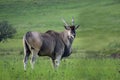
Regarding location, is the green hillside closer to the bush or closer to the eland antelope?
the bush

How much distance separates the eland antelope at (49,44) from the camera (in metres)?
17.8

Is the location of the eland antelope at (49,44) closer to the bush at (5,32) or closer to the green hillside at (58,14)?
the bush at (5,32)

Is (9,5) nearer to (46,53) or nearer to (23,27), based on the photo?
(23,27)

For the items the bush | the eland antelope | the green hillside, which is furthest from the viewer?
the green hillside

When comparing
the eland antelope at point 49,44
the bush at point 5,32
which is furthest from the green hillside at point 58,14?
the eland antelope at point 49,44

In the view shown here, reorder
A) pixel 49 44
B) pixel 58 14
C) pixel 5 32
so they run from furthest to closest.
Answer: pixel 58 14
pixel 5 32
pixel 49 44

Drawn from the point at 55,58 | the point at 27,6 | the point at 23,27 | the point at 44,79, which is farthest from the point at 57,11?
the point at 44,79

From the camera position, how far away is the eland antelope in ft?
58.3

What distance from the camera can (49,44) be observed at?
62.4 ft

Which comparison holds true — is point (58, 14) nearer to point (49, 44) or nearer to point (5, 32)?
point (5, 32)

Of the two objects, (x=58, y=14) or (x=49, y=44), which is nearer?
(x=49, y=44)

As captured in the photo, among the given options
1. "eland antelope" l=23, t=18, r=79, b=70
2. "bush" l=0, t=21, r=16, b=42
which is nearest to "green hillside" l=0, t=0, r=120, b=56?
"bush" l=0, t=21, r=16, b=42

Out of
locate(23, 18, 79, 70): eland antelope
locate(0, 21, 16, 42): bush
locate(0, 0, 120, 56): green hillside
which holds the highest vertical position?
locate(23, 18, 79, 70): eland antelope

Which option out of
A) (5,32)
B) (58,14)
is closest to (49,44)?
(5,32)
